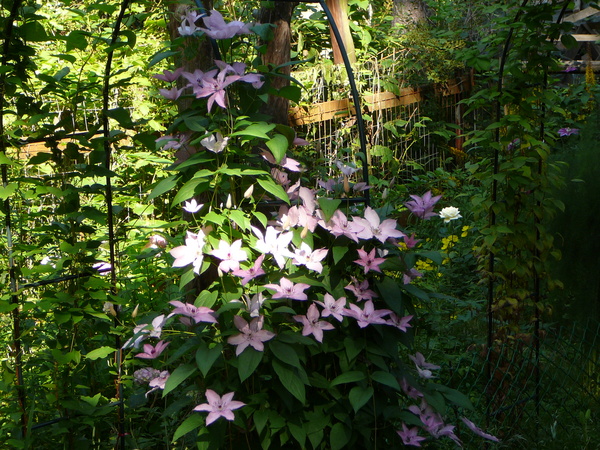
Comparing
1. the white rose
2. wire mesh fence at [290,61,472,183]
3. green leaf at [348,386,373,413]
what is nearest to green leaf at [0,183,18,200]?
green leaf at [348,386,373,413]

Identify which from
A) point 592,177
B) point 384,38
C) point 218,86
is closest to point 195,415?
point 218,86

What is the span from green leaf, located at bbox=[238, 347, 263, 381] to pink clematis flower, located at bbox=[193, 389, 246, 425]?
0.10 m

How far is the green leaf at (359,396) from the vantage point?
1781 mm

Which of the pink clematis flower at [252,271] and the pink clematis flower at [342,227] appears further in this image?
the pink clematis flower at [342,227]

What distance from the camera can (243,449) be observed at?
1.90m

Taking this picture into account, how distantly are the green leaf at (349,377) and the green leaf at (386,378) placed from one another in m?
0.04

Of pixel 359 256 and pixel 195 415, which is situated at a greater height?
pixel 359 256

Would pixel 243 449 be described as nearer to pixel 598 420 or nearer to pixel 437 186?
pixel 598 420

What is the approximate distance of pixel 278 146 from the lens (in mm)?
1818

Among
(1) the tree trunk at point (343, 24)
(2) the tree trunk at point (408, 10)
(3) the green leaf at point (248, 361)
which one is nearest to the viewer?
(3) the green leaf at point (248, 361)

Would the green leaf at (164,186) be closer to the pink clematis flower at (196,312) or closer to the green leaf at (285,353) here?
the pink clematis flower at (196,312)

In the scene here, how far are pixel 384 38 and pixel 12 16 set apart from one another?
19.2 feet

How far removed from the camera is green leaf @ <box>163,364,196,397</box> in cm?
170

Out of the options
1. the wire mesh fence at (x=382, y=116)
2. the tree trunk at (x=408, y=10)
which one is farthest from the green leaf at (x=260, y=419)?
the tree trunk at (x=408, y=10)
